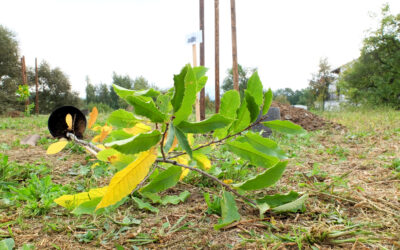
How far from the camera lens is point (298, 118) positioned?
778cm

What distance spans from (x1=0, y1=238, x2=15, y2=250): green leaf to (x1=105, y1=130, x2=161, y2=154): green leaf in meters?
Answer: 0.79

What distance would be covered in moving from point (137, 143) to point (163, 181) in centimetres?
38

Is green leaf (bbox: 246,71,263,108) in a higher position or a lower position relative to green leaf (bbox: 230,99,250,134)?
higher

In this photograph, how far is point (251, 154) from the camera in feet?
2.80

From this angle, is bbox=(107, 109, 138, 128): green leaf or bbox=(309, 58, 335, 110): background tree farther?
bbox=(309, 58, 335, 110): background tree

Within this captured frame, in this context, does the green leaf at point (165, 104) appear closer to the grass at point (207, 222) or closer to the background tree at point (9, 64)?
the grass at point (207, 222)

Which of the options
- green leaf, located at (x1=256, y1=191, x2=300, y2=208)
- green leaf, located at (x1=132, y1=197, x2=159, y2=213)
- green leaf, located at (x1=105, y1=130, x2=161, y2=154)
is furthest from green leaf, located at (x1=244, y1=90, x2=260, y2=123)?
green leaf, located at (x1=132, y1=197, x2=159, y2=213)

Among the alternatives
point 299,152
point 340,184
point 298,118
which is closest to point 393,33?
point 298,118

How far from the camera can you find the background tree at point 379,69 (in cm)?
2084

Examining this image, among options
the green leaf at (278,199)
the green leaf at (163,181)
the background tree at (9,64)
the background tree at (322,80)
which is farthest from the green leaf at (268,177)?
the background tree at (322,80)

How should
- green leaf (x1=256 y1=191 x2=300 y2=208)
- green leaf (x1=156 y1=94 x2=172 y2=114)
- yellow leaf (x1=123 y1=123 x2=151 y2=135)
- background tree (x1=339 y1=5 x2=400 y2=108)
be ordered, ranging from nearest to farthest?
green leaf (x1=156 y1=94 x2=172 y2=114) < yellow leaf (x1=123 y1=123 x2=151 y2=135) < green leaf (x1=256 y1=191 x2=300 y2=208) < background tree (x1=339 y1=5 x2=400 y2=108)

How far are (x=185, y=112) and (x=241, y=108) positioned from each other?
282 millimetres

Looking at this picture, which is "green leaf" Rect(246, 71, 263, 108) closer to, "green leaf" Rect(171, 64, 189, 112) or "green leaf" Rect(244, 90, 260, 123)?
"green leaf" Rect(244, 90, 260, 123)

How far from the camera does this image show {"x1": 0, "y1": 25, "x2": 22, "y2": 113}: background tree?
1661 cm
